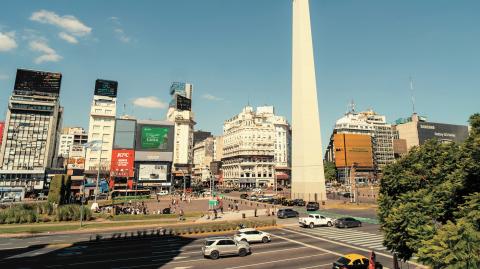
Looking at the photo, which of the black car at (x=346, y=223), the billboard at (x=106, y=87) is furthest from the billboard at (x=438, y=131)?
the billboard at (x=106, y=87)

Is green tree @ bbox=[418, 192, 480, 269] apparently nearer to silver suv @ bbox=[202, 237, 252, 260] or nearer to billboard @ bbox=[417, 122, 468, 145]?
silver suv @ bbox=[202, 237, 252, 260]

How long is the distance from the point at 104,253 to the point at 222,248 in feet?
31.8

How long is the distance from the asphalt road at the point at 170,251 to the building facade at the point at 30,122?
96.7 meters

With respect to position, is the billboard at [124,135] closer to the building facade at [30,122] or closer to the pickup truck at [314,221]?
the building facade at [30,122]

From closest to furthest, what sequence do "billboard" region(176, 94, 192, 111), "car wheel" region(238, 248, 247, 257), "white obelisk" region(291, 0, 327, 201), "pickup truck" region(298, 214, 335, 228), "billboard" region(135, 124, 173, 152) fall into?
"car wheel" region(238, 248, 247, 257)
"pickup truck" region(298, 214, 335, 228)
"white obelisk" region(291, 0, 327, 201)
"billboard" region(135, 124, 173, 152)
"billboard" region(176, 94, 192, 111)

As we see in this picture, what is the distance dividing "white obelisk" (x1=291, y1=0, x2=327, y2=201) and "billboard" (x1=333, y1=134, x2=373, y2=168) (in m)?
107

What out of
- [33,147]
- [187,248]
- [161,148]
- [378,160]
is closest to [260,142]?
[161,148]

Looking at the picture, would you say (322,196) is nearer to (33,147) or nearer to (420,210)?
(420,210)

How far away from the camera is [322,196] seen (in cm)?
6344

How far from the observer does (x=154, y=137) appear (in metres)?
113

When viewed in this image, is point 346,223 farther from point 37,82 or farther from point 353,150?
point 353,150

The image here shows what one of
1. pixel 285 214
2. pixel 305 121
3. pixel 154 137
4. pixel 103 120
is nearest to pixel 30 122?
pixel 103 120

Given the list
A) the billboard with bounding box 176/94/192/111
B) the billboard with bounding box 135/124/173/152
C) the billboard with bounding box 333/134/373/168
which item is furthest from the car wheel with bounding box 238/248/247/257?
the billboard with bounding box 333/134/373/168

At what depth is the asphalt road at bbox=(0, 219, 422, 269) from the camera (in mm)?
20266
